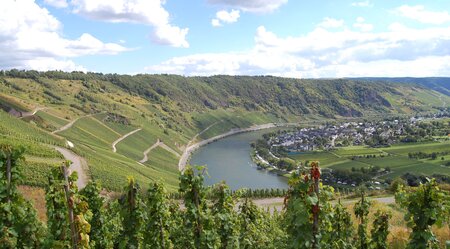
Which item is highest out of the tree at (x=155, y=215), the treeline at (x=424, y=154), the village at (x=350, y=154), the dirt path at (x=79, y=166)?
the tree at (x=155, y=215)

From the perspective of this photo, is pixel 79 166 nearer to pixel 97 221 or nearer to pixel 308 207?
pixel 97 221

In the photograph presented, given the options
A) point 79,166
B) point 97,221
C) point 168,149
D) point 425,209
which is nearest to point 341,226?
point 425,209

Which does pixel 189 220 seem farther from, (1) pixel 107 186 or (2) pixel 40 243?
(1) pixel 107 186

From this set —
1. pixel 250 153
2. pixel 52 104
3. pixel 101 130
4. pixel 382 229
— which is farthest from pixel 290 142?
pixel 382 229

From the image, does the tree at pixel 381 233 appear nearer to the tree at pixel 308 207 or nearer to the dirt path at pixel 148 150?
the tree at pixel 308 207

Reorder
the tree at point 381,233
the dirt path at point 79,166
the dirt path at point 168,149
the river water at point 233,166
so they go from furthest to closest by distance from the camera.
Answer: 1. the dirt path at point 168,149
2. the river water at point 233,166
3. the dirt path at point 79,166
4. the tree at point 381,233

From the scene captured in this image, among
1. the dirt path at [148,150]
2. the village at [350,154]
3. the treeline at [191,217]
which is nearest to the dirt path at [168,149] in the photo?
the dirt path at [148,150]

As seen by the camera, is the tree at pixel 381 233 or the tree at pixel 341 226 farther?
the tree at pixel 341 226
